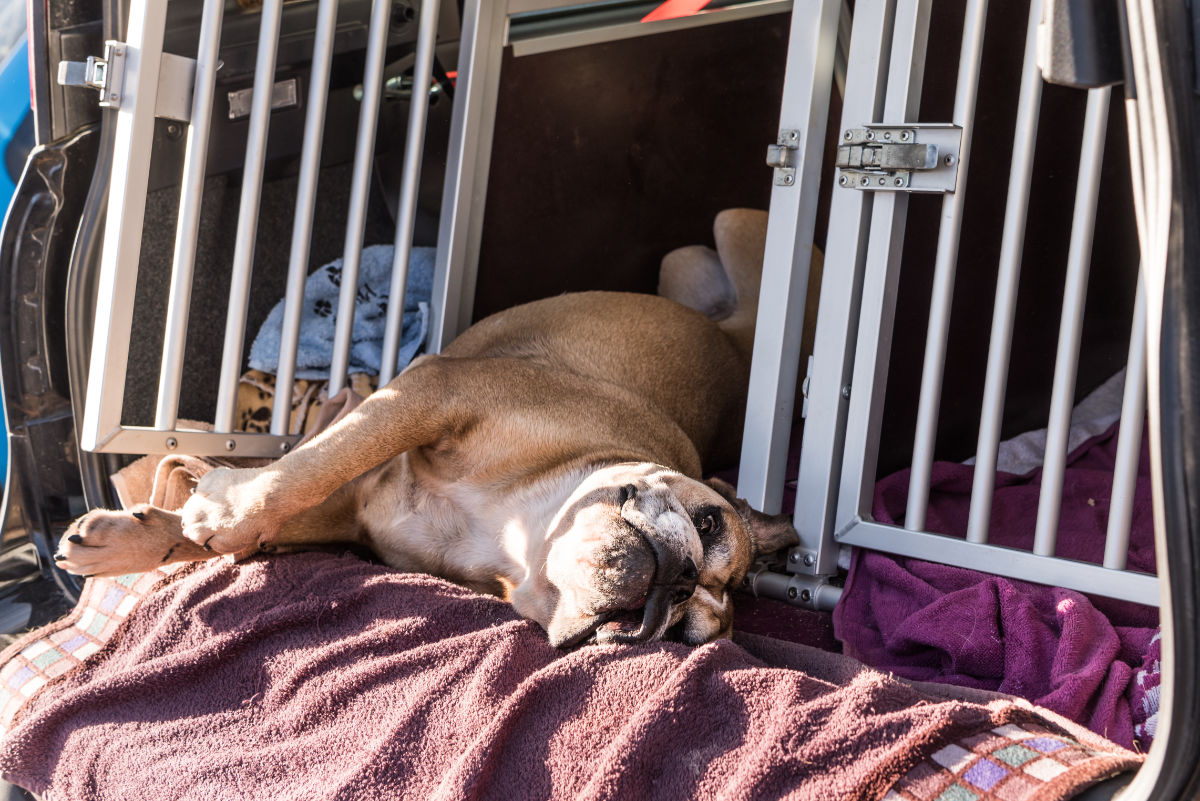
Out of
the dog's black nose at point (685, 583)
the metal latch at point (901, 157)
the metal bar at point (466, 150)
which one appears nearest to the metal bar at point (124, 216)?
the metal bar at point (466, 150)

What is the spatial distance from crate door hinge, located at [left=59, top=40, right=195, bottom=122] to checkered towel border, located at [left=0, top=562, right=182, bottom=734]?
1.02 meters

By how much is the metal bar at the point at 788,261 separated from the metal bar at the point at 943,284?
0.36 meters

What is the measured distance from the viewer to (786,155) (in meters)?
2.58

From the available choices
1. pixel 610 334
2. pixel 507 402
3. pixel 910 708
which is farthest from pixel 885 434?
pixel 910 708

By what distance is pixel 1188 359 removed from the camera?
2.99ft

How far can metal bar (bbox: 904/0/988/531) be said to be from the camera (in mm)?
2299

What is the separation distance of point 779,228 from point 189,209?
1409mm

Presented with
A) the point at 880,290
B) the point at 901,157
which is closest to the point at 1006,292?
the point at 880,290

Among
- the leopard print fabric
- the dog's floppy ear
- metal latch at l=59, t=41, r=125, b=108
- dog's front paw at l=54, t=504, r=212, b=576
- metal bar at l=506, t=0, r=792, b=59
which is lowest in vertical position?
dog's front paw at l=54, t=504, r=212, b=576

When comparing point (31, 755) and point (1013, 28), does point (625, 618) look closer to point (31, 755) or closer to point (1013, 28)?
point (31, 755)

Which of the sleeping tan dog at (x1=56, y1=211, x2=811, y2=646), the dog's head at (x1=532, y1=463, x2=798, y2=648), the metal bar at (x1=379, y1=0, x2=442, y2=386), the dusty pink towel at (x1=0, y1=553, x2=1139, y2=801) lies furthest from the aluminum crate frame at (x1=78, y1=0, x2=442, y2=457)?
the dog's head at (x1=532, y1=463, x2=798, y2=648)

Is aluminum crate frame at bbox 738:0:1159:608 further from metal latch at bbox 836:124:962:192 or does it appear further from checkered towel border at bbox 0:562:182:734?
checkered towel border at bbox 0:562:182:734

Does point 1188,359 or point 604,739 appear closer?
point 1188,359

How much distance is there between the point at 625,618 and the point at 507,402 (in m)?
0.74
